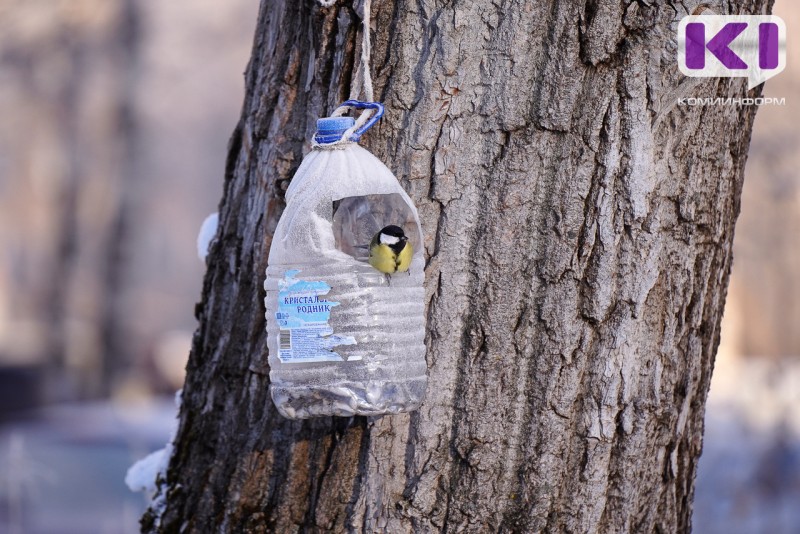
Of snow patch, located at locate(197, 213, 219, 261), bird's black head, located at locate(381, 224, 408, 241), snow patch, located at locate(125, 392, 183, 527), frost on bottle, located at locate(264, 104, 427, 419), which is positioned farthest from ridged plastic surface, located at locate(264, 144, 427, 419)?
snow patch, located at locate(125, 392, 183, 527)

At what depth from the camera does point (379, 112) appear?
1.99 m

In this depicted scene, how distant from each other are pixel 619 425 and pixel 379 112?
946 mm

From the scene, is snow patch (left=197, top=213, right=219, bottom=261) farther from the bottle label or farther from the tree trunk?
the bottle label

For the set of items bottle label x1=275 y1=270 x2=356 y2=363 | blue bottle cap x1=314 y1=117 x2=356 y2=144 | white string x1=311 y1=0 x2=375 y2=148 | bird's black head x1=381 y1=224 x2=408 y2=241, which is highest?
white string x1=311 y1=0 x2=375 y2=148

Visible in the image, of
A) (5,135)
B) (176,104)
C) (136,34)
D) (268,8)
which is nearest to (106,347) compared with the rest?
(136,34)

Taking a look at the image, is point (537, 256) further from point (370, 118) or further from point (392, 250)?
→ point (370, 118)

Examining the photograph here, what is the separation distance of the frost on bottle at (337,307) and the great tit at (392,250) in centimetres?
5

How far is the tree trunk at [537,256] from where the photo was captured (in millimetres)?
1971

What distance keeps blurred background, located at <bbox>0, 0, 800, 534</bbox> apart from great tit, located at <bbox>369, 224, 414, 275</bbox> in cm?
383

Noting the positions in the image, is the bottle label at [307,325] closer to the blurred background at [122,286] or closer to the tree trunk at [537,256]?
the tree trunk at [537,256]

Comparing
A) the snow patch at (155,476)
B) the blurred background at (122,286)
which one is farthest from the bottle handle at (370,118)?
the blurred background at (122,286)

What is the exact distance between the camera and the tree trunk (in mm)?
1971

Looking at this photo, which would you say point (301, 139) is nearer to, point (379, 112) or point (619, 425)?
point (379, 112)

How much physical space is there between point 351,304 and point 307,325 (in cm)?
11
